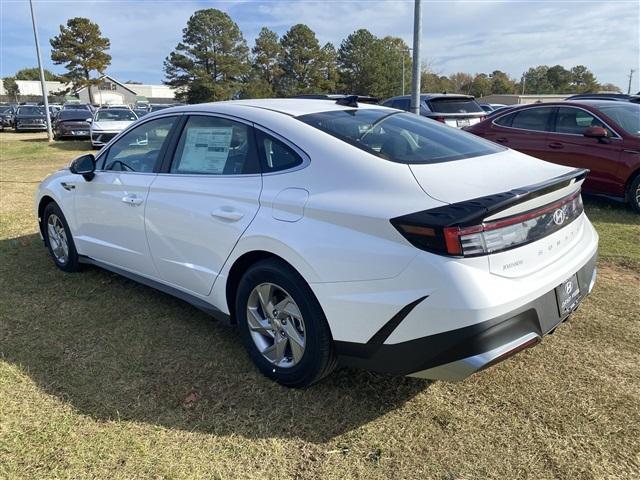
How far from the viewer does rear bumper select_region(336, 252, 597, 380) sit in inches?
91.5

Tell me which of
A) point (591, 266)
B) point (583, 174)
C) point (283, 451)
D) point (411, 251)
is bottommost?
point (283, 451)

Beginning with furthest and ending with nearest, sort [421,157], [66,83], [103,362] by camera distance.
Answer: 1. [66,83]
2. [103,362]
3. [421,157]

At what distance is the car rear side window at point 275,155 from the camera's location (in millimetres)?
2910

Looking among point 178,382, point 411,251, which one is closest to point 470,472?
point 411,251

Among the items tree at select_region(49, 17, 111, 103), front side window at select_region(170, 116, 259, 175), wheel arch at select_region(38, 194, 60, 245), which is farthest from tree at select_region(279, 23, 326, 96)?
front side window at select_region(170, 116, 259, 175)

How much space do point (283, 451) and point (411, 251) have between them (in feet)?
3.77

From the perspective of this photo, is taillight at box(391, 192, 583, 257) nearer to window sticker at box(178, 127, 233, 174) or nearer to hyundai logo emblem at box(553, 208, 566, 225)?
hyundai logo emblem at box(553, 208, 566, 225)

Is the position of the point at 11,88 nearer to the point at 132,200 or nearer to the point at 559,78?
the point at 559,78

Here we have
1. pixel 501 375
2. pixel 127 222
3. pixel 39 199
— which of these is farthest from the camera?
pixel 39 199

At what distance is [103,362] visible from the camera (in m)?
3.37

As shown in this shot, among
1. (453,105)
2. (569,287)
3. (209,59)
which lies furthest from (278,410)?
(209,59)

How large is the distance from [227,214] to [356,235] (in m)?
0.92

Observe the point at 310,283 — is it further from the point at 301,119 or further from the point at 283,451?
the point at 301,119

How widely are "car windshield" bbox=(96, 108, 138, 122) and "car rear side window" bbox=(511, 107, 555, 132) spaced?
1460cm
